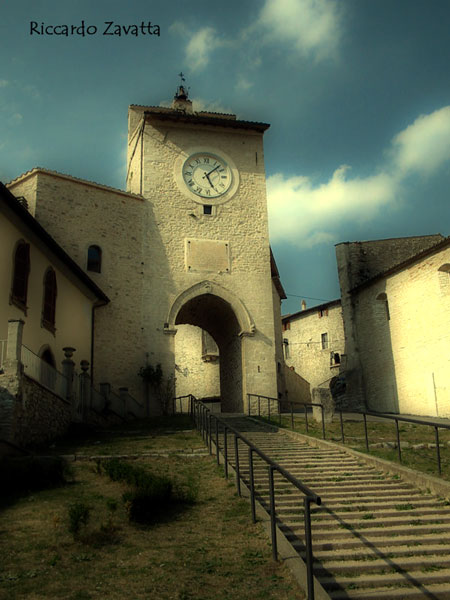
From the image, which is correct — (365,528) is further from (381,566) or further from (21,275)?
(21,275)

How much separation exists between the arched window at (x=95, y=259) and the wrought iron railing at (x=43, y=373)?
739 centimetres

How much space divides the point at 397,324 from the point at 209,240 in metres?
8.84

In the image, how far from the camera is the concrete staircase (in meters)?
5.46

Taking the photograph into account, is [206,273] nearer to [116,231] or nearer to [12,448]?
[116,231]

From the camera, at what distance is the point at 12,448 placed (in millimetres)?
10227

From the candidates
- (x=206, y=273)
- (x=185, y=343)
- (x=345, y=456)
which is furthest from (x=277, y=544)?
(x=185, y=343)

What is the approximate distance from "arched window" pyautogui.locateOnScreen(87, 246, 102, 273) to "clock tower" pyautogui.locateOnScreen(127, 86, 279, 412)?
6.27 feet

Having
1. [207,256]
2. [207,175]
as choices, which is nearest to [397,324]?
[207,256]

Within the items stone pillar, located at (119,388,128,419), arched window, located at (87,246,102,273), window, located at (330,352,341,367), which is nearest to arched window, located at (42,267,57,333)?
stone pillar, located at (119,388,128,419)

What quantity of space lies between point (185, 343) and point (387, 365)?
53.4ft

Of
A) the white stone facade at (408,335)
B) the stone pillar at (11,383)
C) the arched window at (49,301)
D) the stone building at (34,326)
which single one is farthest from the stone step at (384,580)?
the white stone facade at (408,335)

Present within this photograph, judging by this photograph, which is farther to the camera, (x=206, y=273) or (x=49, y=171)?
(x=206, y=273)

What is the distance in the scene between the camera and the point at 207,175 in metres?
24.9

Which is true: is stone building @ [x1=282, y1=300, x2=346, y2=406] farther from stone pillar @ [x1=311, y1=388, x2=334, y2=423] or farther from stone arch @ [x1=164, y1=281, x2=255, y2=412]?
stone pillar @ [x1=311, y1=388, x2=334, y2=423]
